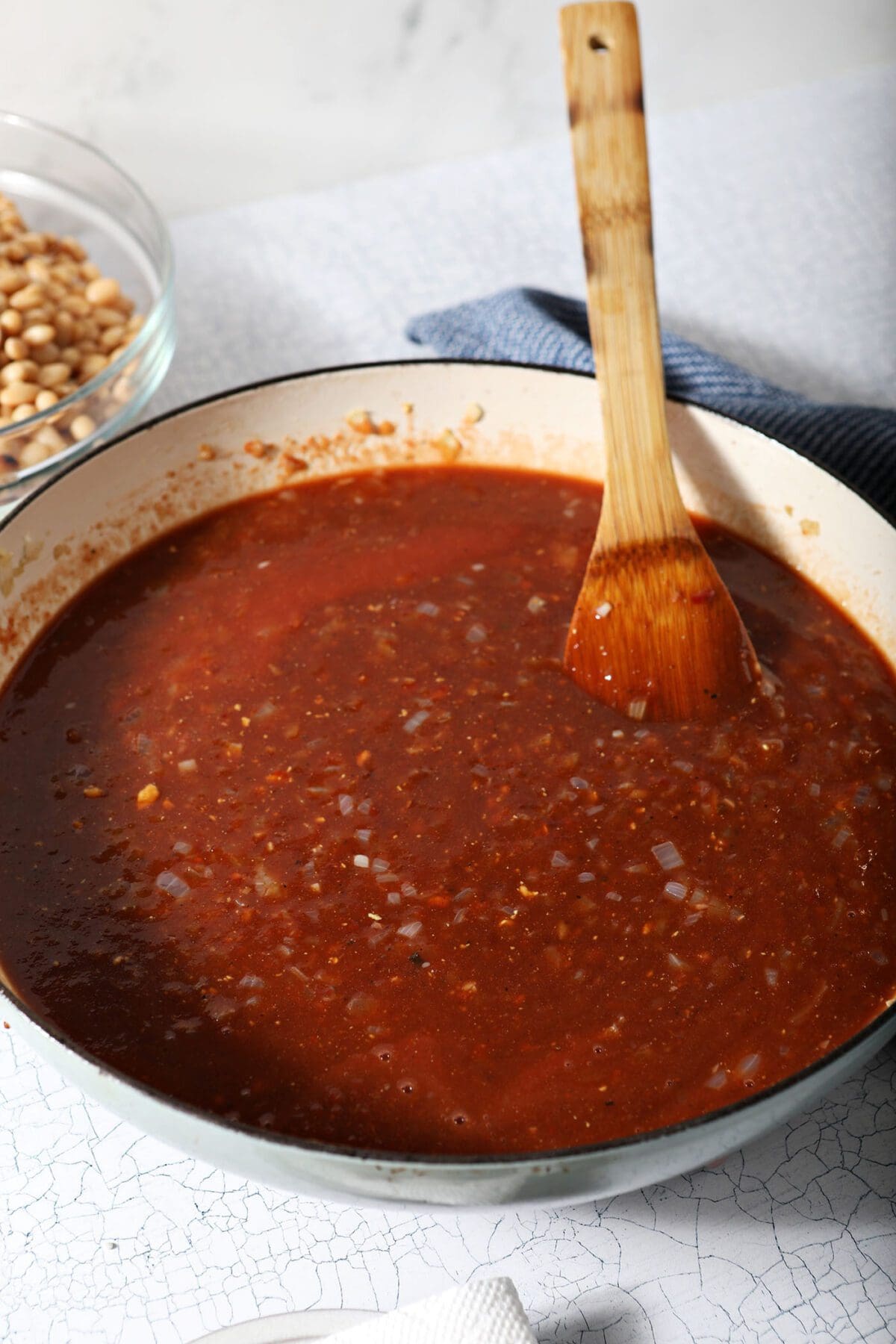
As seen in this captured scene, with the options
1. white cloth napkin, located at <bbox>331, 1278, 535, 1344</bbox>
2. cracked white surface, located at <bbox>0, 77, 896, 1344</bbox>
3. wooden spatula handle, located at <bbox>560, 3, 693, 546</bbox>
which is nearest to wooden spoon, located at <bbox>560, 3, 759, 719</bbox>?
wooden spatula handle, located at <bbox>560, 3, 693, 546</bbox>

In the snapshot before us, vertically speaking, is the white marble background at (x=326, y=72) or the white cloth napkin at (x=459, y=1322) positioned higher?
the white marble background at (x=326, y=72)

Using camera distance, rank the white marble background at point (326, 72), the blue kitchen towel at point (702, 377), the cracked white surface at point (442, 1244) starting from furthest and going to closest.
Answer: the white marble background at point (326, 72), the blue kitchen towel at point (702, 377), the cracked white surface at point (442, 1244)

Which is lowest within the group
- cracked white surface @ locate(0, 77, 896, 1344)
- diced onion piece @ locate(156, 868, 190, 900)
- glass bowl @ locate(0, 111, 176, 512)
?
cracked white surface @ locate(0, 77, 896, 1344)

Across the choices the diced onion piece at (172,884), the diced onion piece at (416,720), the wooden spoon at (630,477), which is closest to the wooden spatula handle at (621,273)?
the wooden spoon at (630,477)

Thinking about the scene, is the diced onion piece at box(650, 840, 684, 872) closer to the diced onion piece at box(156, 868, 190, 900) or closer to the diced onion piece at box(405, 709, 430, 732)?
the diced onion piece at box(405, 709, 430, 732)

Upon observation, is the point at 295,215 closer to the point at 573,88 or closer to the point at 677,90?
the point at 677,90

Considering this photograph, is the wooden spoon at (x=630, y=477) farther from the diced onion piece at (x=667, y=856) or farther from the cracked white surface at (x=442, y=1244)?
the cracked white surface at (x=442, y=1244)

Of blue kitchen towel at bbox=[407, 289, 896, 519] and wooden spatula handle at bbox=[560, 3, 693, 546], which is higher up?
wooden spatula handle at bbox=[560, 3, 693, 546]

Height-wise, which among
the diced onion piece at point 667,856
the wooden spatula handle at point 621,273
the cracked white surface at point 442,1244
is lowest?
the cracked white surface at point 442,1244
